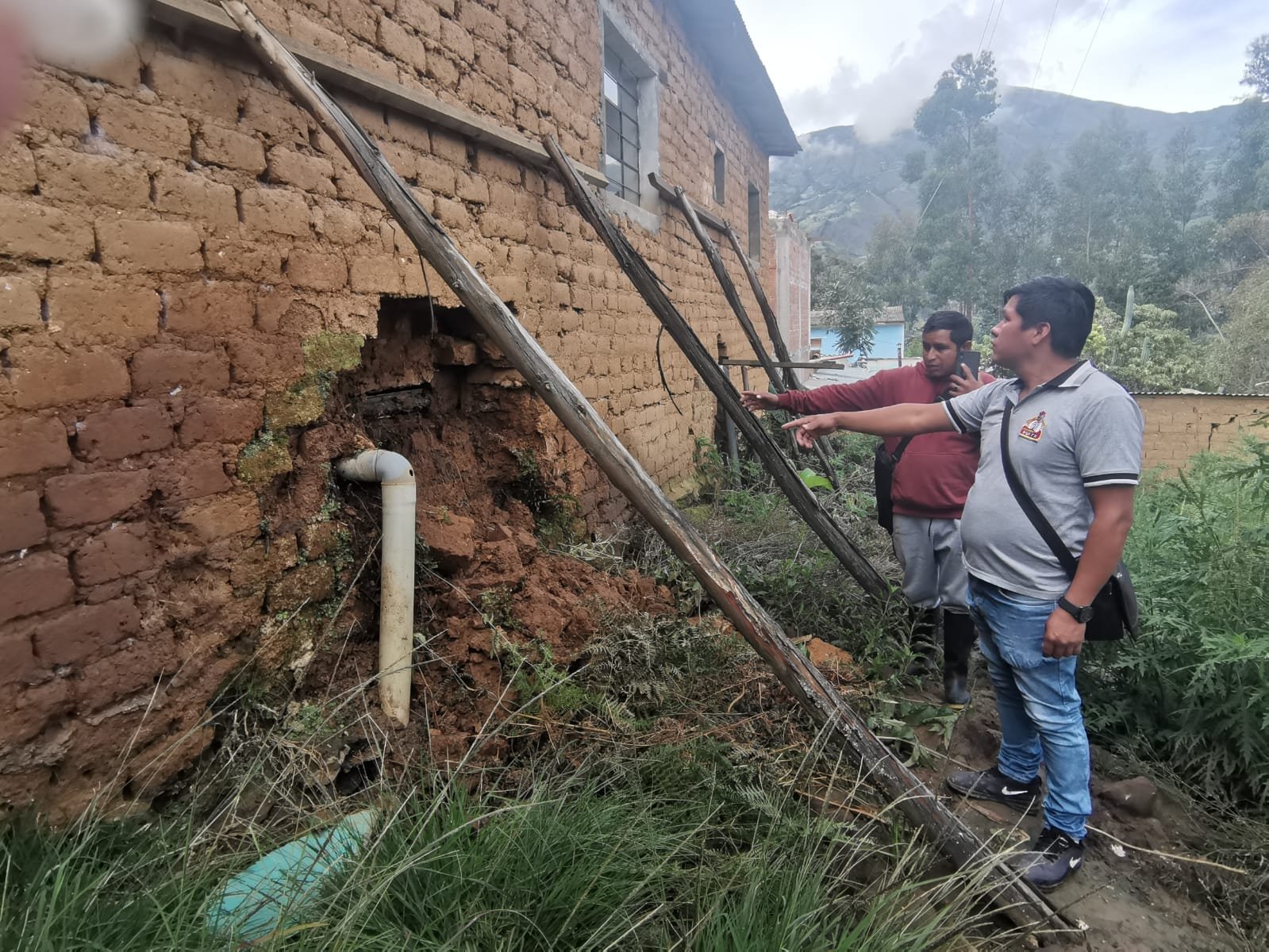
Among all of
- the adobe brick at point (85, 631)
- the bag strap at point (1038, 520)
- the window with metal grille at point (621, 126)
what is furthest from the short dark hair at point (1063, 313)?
→ the window with metal grille at point (621, 126)

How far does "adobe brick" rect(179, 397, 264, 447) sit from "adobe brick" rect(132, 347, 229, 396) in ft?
0.17

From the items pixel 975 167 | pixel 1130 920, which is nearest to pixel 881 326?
pixel 975 167

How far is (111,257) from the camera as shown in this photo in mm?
1996

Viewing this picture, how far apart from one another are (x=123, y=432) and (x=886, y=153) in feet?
512

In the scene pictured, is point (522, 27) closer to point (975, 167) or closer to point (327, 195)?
point (327, 195)

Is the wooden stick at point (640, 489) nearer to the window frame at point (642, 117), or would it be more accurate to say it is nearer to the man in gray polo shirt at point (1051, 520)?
the man in gray polo shirt at point (1051, 520)

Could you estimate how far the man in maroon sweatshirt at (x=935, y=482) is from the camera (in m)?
3.41

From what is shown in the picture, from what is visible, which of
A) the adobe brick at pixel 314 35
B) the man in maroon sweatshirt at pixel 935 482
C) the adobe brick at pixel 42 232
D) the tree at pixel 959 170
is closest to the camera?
the adobe brick at pixel 42 232

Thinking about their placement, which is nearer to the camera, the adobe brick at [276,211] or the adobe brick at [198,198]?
the adobe brick at [198,198]

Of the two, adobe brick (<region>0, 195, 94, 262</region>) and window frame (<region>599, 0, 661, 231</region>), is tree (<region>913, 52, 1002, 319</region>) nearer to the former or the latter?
window frame (<region>599, 0, 661, 231</region>)

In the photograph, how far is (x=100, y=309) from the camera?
77.8 inches

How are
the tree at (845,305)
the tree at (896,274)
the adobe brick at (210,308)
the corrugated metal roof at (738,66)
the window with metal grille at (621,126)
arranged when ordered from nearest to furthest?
the adobe brick at (210,308), the window with metal grille at (621,126), the corrugated metal roof at (738,66), the tree at (845,305), the tree at (896,274)

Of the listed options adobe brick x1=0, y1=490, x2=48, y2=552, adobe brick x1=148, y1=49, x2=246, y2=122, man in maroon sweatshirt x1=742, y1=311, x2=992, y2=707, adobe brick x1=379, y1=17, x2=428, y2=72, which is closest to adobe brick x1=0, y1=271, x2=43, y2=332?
adobe brick x1=0, y1=490, x2=48, y2=552

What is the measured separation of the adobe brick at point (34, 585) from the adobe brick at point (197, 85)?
4.65ft
